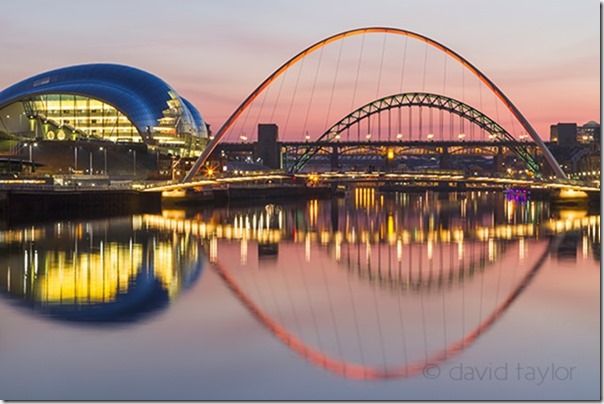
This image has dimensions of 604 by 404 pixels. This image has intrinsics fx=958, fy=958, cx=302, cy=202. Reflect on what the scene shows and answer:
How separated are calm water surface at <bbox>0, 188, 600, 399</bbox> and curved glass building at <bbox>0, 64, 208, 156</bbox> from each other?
63853 millimetres

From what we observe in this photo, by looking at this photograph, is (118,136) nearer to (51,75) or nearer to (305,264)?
(51,75)

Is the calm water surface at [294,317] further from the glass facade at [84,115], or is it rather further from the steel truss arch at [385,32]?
the glass facade at [84,115]

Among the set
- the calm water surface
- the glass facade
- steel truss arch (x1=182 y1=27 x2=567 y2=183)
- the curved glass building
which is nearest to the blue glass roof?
the curved glass building

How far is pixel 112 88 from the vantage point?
119m

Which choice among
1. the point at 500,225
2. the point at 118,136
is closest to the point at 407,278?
the point at 500,225

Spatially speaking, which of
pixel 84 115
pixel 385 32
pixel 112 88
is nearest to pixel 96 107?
pixel 84 115

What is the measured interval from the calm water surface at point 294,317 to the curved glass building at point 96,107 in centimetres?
6385

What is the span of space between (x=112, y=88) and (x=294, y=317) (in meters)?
96.0

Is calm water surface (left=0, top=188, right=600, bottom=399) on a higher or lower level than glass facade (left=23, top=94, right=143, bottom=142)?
lower

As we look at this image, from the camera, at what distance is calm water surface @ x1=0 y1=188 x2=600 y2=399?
19234 mm

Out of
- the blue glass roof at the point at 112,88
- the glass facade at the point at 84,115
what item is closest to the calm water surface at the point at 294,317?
the blue glass roof at the point at 112,88

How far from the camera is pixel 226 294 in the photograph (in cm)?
3241

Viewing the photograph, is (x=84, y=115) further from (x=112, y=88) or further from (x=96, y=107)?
(x=112, y=88)

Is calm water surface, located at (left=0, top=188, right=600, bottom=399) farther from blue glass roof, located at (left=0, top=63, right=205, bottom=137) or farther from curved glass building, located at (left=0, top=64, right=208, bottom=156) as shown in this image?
curved glass building, located at (left=0, top=64, right=208, bottom=156)
